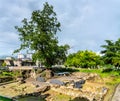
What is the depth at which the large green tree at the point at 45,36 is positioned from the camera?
55.2 m

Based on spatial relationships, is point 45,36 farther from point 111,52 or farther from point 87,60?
point 87,60

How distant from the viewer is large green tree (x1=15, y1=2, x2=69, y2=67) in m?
55.2

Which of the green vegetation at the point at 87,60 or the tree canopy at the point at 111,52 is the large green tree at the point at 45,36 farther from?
the green vegetation at the point at 87,60

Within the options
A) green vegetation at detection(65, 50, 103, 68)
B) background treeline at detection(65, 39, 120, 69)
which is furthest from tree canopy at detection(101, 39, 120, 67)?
green vegetation at detection(65, 50, 103, 68)

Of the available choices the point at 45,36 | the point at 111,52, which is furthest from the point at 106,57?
the point at 45,36

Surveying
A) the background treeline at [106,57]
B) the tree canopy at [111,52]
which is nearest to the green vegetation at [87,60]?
the background treeline at [106,57]

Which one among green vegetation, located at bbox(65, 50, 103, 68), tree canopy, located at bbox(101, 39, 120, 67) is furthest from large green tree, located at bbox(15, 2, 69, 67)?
green vegetation, located at bbox(65, 50, 103, 68)

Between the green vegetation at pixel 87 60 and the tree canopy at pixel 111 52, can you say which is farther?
the green vegetation at pixel 87 60

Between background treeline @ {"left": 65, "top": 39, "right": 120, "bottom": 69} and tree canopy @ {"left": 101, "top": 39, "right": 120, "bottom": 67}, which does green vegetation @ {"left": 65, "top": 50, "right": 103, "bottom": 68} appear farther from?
tree canopy @ {"left": 101, "top": 39, "right": 120, "bottom": 67}

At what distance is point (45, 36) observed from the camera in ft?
179

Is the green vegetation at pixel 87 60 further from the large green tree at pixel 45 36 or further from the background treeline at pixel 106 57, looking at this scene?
the large green tree at pixel 45 36

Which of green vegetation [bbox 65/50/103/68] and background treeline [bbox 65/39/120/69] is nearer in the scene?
background treeline [bbox 65/39/120/69]

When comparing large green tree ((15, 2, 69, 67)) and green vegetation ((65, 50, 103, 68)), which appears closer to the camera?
large green tree ((15, 2, 69, 67))

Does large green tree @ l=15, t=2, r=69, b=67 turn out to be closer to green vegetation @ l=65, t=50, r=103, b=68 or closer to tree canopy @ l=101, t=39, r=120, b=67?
tree canopy @ l=101, t=39, r=120, b=67
